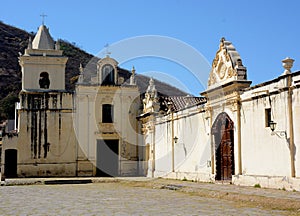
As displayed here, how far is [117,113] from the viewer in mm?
33656

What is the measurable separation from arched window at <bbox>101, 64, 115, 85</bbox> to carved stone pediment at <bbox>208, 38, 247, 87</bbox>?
13.7 meters

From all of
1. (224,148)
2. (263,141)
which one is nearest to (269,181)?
(263,141)

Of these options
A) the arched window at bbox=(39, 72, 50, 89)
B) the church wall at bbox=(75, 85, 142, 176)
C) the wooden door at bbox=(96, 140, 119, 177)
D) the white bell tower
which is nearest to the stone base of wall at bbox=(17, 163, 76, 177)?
the church wall at bbox=(75, 85, 142, 176)

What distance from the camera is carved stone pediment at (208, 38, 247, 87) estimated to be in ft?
60.2

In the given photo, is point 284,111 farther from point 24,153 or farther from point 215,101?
point 24,153

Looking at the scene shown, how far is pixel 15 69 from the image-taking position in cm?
7069

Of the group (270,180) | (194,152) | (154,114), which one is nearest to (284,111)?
(270,180)

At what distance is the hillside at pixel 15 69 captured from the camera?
57.8 meters

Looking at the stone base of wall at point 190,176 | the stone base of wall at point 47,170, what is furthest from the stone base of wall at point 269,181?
the stone base of wall at point 47,170

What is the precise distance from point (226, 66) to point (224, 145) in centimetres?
356

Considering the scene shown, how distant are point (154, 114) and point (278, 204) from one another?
720 inches

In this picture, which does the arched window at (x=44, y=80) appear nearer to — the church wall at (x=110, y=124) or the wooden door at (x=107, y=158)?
the church wall at (x=110, y=124)

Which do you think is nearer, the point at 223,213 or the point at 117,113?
the point at 223,213

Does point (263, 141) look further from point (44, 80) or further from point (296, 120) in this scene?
point (44, 80)
